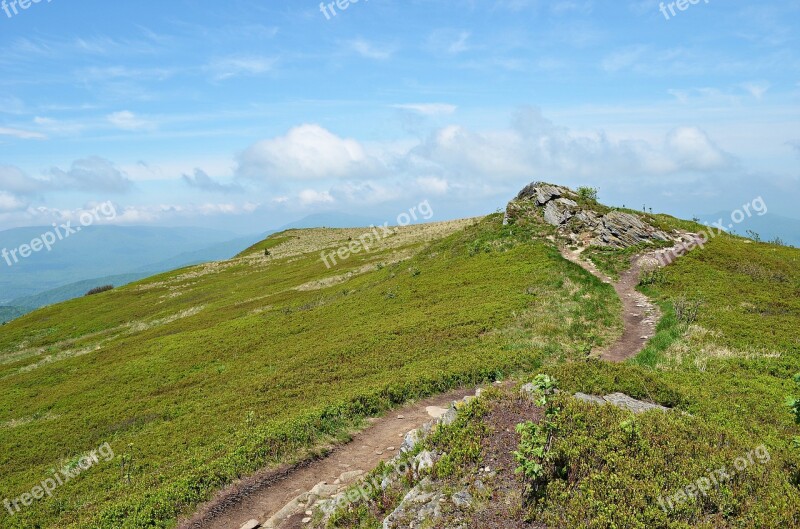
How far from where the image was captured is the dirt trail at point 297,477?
1351cm

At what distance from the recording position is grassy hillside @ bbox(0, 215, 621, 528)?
17438 millimetres

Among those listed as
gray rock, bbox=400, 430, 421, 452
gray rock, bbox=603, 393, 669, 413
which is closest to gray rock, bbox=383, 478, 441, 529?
gray rock, bbox=400, 430, 421, 452

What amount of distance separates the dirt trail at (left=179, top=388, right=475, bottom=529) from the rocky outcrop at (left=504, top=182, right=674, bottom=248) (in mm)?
36091

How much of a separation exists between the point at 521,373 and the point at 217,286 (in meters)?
85.1

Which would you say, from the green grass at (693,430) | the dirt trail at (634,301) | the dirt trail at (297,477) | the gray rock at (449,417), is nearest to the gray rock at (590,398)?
the green grass at (693,430)

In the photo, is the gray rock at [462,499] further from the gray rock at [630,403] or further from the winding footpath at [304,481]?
the gray rock at [630,403]

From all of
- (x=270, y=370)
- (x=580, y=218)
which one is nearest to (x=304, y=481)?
(x=270, y=370)

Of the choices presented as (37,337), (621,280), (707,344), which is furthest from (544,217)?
(37,337)

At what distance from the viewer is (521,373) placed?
21453 mm

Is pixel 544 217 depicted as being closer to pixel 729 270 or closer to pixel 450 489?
pixel 729 270

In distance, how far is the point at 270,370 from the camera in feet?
100

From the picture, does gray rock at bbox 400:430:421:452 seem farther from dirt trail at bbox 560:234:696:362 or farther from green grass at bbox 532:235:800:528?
dirt trail at bbox 560:234:696:362

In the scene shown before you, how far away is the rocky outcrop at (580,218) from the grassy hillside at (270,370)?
4.19 metres

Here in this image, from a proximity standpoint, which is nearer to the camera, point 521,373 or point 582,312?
point 521,373
